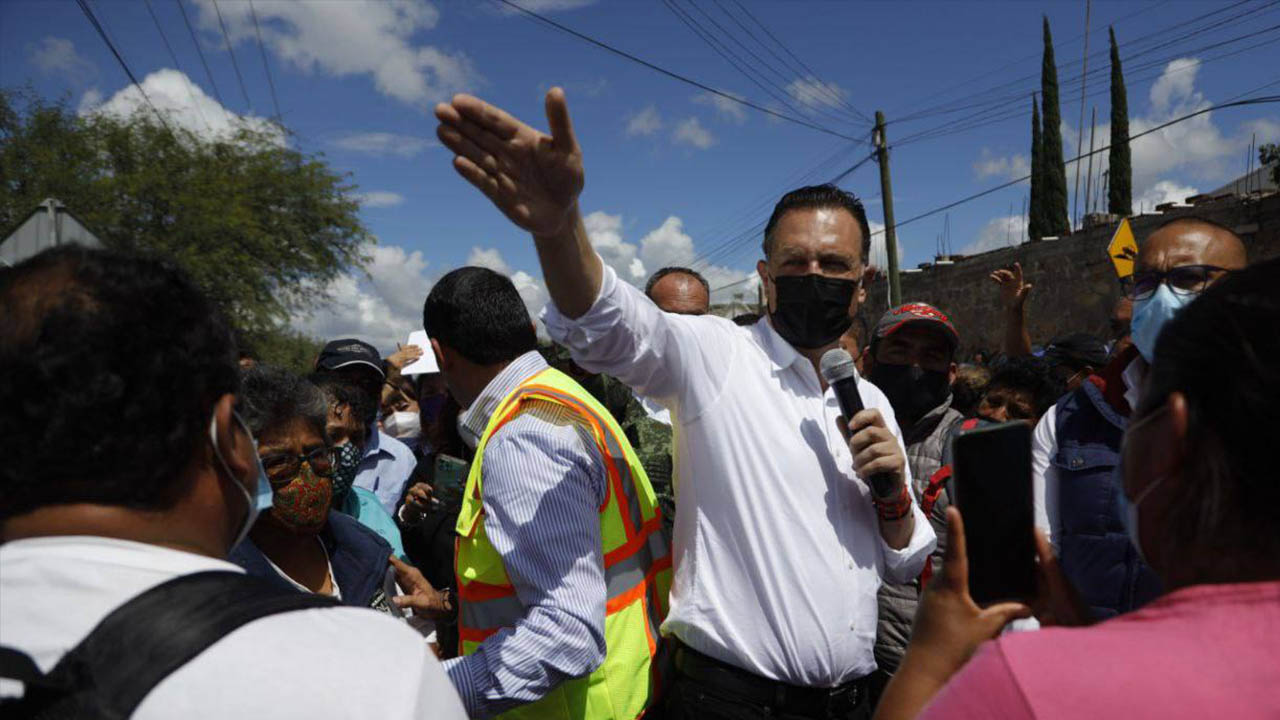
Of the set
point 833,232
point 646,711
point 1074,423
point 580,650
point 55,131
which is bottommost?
point 646,711

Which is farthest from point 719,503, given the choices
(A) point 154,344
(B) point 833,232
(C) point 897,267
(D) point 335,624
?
(C) point 897,267

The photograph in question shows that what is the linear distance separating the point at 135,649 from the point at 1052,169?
3276 cm

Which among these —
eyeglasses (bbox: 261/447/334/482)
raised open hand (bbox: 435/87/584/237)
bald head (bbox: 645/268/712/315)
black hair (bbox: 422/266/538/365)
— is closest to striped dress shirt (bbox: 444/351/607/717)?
black hair (bbox: 422/266/538/365)

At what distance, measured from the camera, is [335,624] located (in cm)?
96

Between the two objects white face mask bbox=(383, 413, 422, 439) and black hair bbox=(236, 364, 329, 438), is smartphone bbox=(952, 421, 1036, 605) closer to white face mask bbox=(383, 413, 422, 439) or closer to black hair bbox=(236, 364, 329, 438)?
black hair bbox=(236, 364, 329, 438)

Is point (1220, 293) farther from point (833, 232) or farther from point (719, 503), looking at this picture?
point (833, 232)

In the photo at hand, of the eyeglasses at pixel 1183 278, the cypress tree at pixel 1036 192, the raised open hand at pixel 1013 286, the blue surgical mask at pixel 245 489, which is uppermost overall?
the cypress tree at pixel 1036 192

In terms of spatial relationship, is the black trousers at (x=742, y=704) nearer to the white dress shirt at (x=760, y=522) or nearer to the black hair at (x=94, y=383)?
the white dress shirt at (x=760, y=522)

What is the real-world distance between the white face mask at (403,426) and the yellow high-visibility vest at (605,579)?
4.24 meters

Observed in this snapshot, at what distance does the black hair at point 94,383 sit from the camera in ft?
3.10

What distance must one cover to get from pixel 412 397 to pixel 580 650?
5.37 meters

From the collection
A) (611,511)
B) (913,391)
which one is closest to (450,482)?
(611,511)

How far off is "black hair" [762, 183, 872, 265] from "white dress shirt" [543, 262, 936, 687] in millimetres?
482

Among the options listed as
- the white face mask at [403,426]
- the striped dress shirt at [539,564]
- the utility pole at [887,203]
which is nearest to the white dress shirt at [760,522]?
the striped dress shirt at [539,564]
